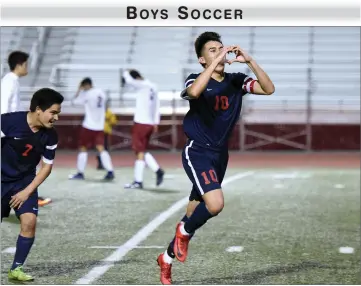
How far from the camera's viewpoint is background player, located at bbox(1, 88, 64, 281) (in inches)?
289

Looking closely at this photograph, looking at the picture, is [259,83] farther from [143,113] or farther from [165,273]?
[143,113]

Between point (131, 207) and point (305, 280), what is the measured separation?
5.14m

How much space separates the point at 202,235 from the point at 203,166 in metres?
2.90

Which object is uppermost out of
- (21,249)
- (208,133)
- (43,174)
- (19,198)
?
(208,133)

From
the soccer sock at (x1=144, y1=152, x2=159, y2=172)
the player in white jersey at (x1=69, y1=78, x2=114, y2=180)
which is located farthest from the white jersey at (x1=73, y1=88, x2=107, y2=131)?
the soccer sock at (x1=144, y1=152, x2=159, y2=172)

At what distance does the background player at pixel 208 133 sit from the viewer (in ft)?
23.3

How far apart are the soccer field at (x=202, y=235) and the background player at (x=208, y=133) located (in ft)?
1.68

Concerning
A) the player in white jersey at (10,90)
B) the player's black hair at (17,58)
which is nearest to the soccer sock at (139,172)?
the player in white jersey at (10,90)

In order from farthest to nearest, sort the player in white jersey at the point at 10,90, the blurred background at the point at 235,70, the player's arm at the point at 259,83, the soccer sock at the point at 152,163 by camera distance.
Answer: the blurred background at the point at 235,70
the soccer sock at the point at 152,163
the player in white jersey at the point at 10,90
the player's arm at the point at 259,83

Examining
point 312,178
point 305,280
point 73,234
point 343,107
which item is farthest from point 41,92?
point 343,107

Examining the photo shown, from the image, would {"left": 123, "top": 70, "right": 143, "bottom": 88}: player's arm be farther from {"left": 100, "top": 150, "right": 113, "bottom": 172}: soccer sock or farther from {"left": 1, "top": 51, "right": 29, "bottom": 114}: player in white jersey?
{"left": 1, "top": 51, "right": 29, "bottom": 114}: player in white jersey

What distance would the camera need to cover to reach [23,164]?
7520 mm

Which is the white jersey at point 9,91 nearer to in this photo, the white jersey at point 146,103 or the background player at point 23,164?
the white jersey at point 146,103


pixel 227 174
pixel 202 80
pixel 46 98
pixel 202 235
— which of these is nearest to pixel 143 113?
pixel 227 174
